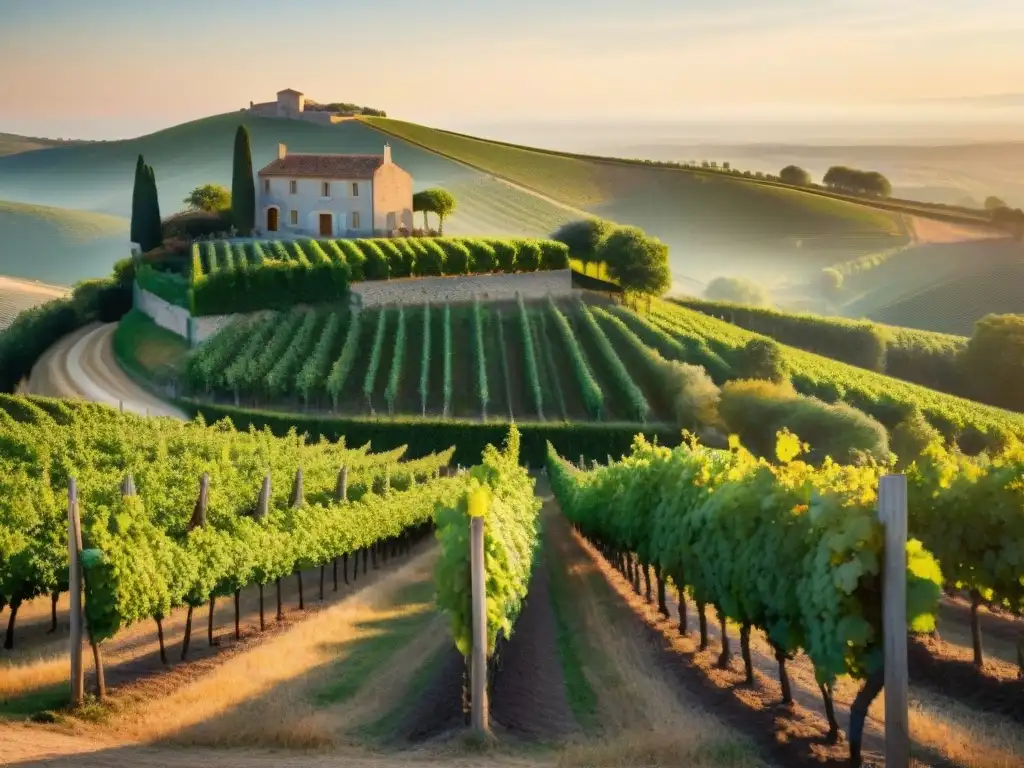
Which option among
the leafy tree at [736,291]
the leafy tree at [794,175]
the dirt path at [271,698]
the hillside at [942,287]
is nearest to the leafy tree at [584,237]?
the hillside at [942,287]

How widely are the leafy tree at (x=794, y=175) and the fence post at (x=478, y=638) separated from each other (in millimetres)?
142335

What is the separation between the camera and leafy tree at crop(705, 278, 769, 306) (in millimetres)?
128500

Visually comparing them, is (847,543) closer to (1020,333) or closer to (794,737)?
(794,737)

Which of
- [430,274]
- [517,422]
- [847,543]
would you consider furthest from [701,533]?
[430,274]

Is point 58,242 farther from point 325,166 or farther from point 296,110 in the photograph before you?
point 325,166

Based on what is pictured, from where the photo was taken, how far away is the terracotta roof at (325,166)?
252 feet

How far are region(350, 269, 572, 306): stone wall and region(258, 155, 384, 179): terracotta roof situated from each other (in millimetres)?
13007

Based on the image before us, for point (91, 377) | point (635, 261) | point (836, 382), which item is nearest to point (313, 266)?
point (91, 377)

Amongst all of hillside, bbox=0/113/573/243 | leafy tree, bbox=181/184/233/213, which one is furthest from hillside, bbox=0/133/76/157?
leafy tree, bbox=181/184/233/213

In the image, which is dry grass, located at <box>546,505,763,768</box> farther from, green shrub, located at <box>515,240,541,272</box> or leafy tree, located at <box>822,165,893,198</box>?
leafy tree, located at <box>822,165,893,198</box>

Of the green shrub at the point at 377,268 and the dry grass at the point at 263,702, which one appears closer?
the dry grass at the point at 263,702

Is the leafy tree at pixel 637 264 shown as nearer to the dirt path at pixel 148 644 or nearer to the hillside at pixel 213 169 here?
the hillside at pixel 213 169

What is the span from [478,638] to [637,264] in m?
61.3

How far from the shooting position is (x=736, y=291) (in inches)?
5108
